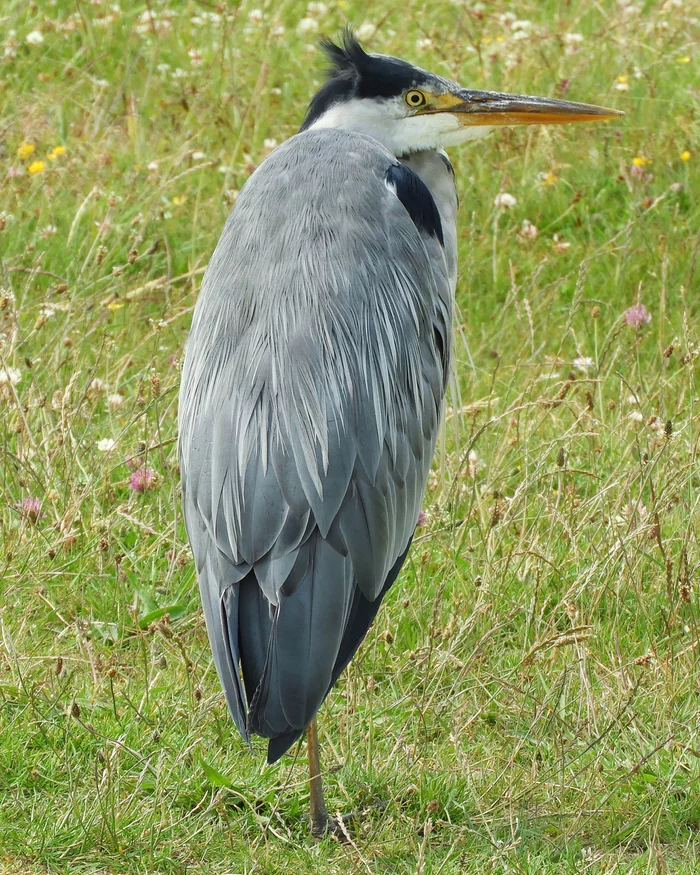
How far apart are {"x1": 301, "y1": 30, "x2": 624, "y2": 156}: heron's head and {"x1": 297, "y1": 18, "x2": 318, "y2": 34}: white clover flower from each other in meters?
3.48

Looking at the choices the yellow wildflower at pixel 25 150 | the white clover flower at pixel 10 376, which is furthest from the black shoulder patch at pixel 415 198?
the yellow wildflower at pixel 25 150

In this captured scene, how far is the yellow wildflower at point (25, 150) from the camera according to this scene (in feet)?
19.6

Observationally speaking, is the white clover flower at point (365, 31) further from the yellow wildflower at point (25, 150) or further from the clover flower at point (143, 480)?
the clover flower at point (143, 480)

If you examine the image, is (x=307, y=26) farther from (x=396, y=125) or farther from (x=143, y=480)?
(x=143, y=480)

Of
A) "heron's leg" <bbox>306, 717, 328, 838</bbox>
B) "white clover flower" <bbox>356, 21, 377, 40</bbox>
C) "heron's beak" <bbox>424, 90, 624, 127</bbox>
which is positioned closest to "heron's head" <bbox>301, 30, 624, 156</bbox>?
"heron's beak" <bbox>424, 90, 624, 127</bbox>

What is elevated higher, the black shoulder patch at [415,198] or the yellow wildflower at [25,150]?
the black shoulder patch at [415,198]

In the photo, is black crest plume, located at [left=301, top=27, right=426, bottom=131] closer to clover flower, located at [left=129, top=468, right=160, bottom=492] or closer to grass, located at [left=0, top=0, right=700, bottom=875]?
grass, located at [left=0, top=0, right=700, bottom=875]

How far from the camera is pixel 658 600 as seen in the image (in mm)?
3703

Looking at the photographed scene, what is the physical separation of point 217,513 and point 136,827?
75 cm

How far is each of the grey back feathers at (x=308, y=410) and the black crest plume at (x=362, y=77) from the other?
30 centimetres

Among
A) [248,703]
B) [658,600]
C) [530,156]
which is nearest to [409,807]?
[248,703]

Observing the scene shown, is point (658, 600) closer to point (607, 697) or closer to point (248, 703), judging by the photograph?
point (607, 697)

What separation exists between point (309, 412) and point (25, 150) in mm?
3570

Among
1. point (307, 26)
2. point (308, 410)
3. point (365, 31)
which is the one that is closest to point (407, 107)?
point (308, 410)
